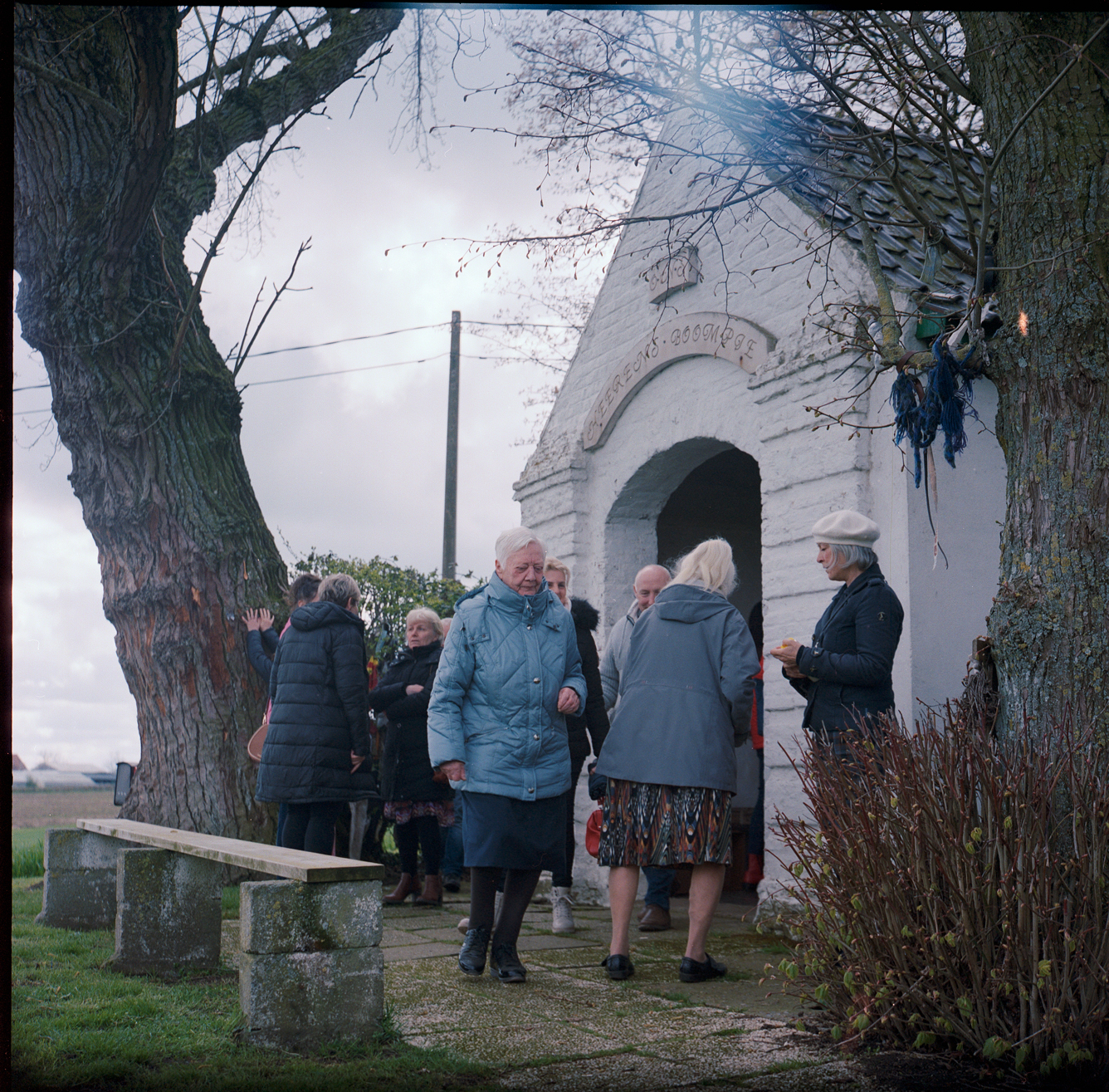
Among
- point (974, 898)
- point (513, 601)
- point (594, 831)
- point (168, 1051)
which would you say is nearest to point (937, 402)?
point (513, 601)

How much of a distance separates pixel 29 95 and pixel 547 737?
5080mm

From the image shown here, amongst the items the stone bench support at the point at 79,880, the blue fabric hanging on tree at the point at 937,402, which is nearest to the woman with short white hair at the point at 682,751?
the blue fabric hanging on tree at the point at 937,402

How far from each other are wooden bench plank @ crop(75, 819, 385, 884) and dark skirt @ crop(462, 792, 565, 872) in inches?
18.0

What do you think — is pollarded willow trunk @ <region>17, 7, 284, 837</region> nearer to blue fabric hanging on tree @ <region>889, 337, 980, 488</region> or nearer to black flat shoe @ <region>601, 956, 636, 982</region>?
black flat shoe @ <region>601, 956, 636, 982</region>

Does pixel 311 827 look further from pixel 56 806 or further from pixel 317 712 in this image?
pixel 56 806

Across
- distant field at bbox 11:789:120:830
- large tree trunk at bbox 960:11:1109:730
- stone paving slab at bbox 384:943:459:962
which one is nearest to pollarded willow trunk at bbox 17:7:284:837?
stone paving slab at bbox 384:943:459:962

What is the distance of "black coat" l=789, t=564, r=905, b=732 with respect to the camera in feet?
14.5

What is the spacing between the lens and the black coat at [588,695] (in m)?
5.71

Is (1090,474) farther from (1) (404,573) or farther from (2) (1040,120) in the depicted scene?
(1) (404,573)

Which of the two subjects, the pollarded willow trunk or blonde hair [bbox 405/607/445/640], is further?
the pollarded willow trunk

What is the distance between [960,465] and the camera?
5.55m

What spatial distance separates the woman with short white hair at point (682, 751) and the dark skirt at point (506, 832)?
1.05ft

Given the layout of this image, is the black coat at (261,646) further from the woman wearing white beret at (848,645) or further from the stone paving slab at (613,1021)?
the woman wearing white beret at (848,645)

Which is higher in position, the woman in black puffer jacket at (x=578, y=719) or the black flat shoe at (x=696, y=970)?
the woman in black puffer jacket at (x=578, y=719)
